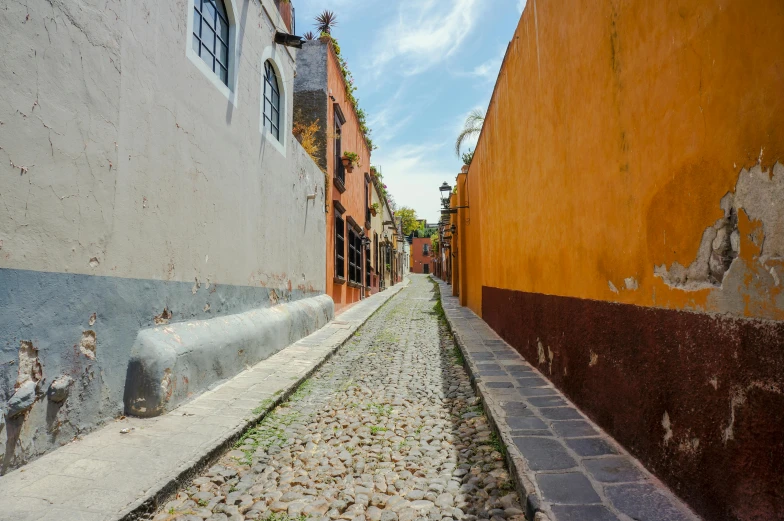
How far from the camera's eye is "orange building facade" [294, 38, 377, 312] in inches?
427

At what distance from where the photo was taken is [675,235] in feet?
7.25

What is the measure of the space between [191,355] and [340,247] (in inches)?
334

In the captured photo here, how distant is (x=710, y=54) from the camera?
190 centimetres

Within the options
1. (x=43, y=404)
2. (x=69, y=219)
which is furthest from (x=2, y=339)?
(x=69, y=219)

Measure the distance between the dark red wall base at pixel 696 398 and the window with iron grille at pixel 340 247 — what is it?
8913mm

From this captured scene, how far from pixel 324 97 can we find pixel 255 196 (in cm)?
570

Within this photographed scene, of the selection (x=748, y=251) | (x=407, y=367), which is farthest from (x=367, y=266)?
(x=748, y=251)

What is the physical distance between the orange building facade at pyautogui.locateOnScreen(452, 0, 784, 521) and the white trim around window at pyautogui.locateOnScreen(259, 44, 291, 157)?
3969 mm

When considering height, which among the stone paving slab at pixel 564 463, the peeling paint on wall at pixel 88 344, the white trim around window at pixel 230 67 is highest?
the white trim around window at pixel 230 67

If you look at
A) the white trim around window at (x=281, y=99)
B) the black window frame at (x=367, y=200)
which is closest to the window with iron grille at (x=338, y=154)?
the white trim around window at (x=281, y=99)

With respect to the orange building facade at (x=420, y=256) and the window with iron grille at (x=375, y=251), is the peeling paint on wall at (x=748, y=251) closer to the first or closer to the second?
the window with iron grille at (x=375, y=251)

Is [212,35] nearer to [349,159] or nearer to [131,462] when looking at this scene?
[131,462]

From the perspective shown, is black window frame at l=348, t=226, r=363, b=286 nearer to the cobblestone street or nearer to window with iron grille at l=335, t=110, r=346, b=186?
window with iron grille at l=335, t=110, r=346, b=186

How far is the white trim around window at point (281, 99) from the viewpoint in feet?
21.1
